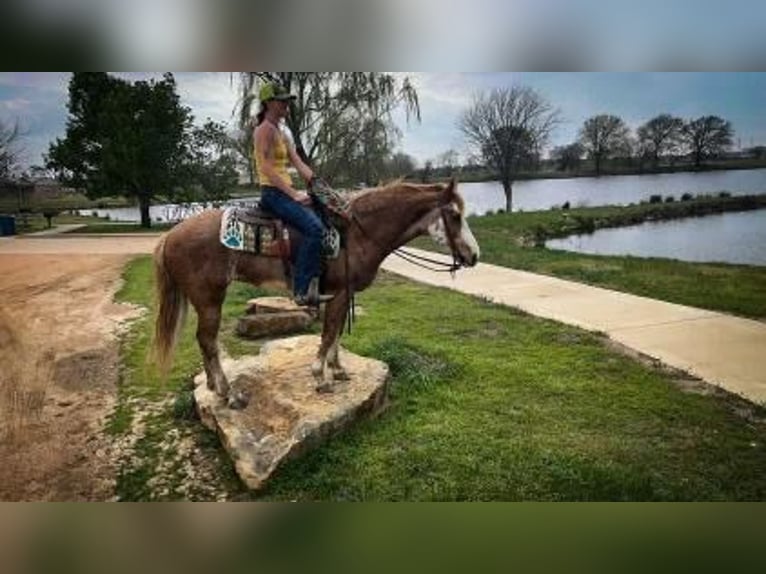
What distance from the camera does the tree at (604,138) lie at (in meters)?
3.98

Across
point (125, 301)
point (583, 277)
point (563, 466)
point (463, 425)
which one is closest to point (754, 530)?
point (563, 466)

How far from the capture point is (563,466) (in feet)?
11.1

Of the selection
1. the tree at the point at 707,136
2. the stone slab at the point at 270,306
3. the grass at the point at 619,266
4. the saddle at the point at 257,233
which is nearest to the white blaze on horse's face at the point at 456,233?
the grass at the point at 619,266

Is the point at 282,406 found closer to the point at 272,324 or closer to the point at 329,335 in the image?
the point at 329,335

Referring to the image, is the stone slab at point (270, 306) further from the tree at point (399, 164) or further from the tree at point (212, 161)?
the tree at point (399, 164)

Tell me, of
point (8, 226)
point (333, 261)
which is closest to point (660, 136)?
point (333, 261)

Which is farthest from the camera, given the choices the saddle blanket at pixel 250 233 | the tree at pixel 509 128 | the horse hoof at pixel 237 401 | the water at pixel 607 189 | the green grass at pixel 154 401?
the water at pixel 607 189

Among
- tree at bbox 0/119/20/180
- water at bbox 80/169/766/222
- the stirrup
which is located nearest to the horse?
the stirrup

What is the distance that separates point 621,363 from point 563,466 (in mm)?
915

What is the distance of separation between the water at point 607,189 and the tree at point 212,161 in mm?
1585

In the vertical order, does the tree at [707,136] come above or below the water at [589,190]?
above

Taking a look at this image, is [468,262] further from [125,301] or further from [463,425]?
[125,301]

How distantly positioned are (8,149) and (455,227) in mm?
2847

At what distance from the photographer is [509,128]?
406 centimetres
